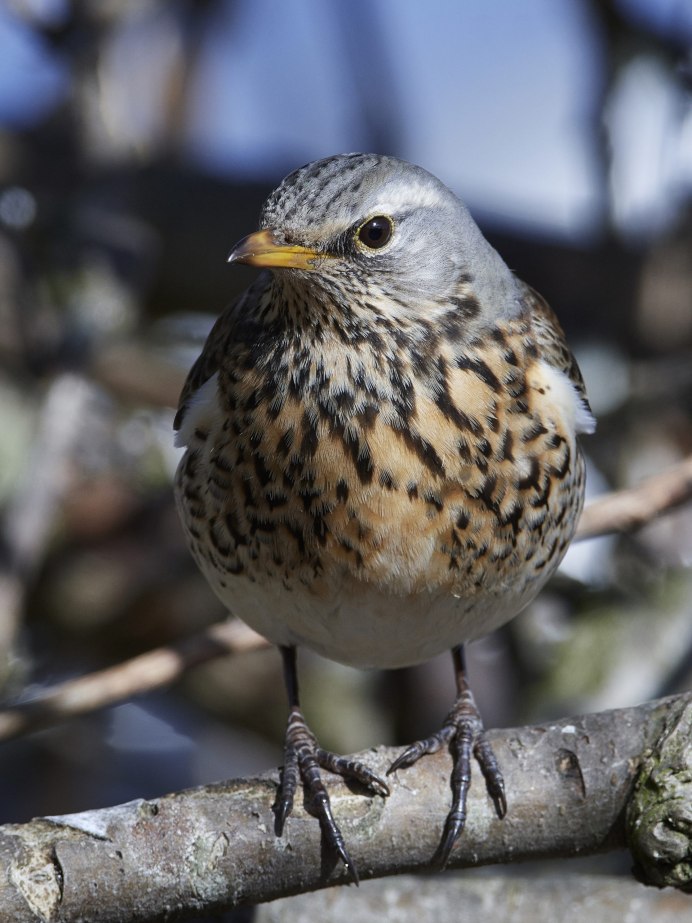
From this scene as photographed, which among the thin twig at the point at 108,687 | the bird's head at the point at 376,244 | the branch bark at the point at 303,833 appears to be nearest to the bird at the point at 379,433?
the bird's head at the point at 376,244

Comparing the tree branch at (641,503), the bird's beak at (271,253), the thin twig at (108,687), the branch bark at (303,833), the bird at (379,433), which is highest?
the bird's beak at (271,253)

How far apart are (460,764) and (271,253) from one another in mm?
1283

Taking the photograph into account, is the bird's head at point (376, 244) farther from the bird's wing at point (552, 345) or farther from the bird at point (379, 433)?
the bird's wing at point (552, 345)

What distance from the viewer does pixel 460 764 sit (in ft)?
10.6

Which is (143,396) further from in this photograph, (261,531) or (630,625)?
(261,531)

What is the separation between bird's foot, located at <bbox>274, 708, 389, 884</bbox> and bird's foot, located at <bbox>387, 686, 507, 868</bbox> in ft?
0.20

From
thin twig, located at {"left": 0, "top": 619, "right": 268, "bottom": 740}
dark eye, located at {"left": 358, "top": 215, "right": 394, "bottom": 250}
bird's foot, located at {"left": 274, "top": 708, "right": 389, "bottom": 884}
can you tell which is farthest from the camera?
thin twig, located at {"left": 0, "top": 619, "right": 268, "bottom": 740}

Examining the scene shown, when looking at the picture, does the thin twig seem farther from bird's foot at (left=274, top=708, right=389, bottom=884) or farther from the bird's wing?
the bird's wing

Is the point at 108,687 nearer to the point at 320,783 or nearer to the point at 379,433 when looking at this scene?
the point at 320,783

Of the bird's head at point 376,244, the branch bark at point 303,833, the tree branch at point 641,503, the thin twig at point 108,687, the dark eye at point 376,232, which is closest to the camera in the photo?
the branch bark at point 303,833

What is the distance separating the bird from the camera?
127 inches

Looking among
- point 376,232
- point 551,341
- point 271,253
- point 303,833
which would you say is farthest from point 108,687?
point 551,341

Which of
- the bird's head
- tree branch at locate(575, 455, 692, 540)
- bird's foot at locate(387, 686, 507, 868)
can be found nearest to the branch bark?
bird's foot at locate(387, 686, 507, 868)

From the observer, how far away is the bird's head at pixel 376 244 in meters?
3.13
